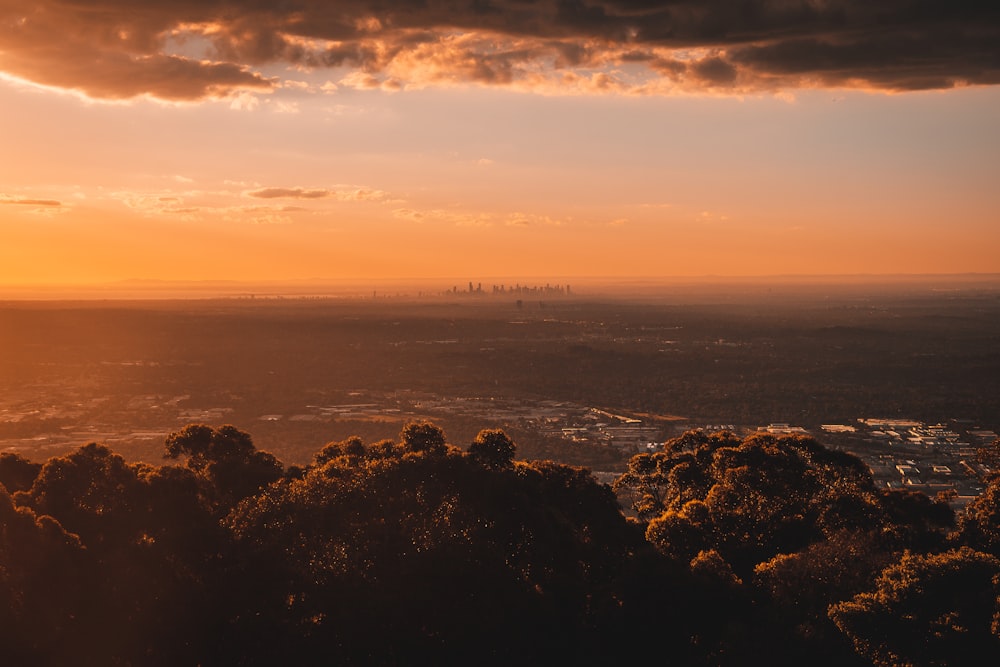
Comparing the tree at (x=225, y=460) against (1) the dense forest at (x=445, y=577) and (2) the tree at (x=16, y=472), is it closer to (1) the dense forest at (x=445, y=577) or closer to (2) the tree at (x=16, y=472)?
(1) the dense forest at (x=445, y=577)

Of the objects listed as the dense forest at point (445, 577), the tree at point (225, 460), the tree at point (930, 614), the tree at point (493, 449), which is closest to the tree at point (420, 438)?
the tree at point (493, 449)

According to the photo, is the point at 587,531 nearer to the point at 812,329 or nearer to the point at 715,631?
the point at 715,631

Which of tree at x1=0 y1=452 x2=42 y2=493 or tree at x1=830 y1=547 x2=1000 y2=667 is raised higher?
tree at x1=0 y1=452 x2=42 y2=493

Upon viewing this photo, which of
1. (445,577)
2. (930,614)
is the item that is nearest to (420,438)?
(445,577)

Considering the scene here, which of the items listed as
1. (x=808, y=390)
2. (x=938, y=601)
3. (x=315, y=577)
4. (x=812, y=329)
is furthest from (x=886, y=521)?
(x=812, y=329)

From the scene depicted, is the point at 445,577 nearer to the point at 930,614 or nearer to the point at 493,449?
the point at 930,614

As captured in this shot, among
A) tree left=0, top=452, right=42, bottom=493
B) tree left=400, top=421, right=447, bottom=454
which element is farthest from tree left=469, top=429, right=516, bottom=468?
tree left=0, top=452, right=42, bottom=493

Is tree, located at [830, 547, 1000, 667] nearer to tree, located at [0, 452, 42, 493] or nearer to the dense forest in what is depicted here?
the dense forest

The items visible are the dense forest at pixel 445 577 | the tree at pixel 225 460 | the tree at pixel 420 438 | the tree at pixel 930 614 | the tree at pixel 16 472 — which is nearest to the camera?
the tree at pixel 930 614
